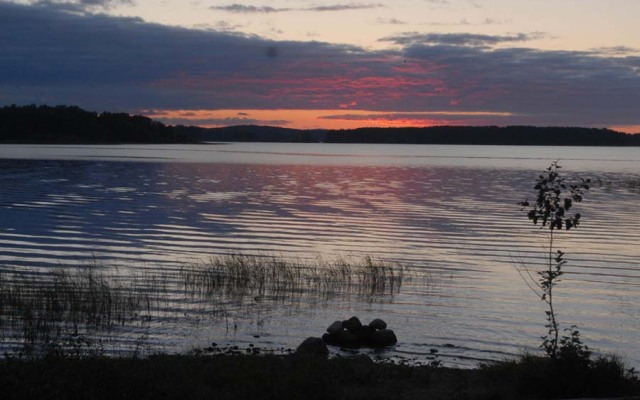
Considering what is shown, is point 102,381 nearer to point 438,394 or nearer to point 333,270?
point 438,394

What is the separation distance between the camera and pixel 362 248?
113ft

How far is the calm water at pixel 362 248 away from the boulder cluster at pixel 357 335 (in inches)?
15.8

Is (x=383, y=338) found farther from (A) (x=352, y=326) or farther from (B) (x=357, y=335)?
(A) (x=352, y=326)

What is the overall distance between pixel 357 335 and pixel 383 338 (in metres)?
0.61

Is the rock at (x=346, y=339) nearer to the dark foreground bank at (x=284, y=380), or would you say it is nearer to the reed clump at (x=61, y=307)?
the dark foreground bank at (x=284, y=380)

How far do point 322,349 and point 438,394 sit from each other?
4255 mm

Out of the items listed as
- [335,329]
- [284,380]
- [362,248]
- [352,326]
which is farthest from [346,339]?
[362,248]

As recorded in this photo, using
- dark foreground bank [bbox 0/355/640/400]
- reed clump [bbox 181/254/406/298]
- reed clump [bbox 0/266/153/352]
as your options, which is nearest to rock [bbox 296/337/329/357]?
dark foreground bank [bbox 0/355/640/400]

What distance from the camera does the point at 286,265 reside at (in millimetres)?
27453

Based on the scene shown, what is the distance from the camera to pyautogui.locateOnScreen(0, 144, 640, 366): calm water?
19.3 metres

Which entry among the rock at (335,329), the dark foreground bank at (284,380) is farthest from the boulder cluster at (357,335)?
the dark foreground bank at (284,380)

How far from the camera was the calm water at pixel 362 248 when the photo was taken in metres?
19.3

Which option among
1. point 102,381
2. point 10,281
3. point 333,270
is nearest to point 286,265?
point 333,270

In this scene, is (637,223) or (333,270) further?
(637,223)
